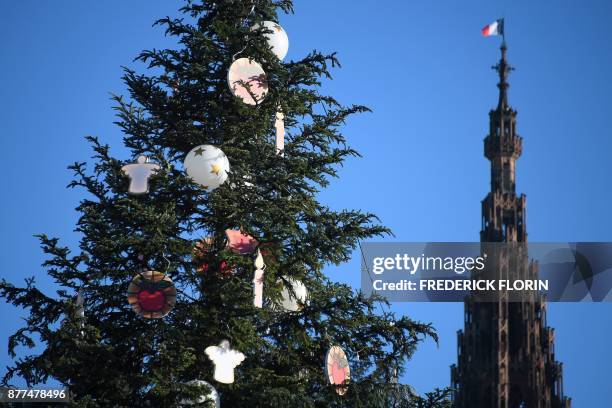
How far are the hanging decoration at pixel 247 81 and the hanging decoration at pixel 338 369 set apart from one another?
3492 millimetres

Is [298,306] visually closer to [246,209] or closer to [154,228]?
[246,209]

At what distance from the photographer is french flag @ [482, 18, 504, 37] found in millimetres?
81812

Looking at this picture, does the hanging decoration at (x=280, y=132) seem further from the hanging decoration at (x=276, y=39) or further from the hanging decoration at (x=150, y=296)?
the hanging decoration at (x=150, y=296)

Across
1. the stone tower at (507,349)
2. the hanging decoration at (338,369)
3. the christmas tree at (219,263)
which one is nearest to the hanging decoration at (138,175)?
the christmas tree at (219,263)

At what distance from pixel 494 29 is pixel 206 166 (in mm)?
74214

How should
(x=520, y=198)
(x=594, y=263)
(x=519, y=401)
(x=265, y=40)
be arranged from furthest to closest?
(x=520, y=198) < (x=519, y=401) < (x=594, y=263) < (x=265, y=40)

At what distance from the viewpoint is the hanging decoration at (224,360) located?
1160 centimetres

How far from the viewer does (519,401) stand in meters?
70.1

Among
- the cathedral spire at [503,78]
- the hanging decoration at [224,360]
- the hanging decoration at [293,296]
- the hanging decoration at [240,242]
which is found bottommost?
the hanging decoration at [224,360]

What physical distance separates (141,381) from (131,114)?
11.9 feet

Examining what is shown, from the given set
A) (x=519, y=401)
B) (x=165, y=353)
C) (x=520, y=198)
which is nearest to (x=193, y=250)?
(x=165, y=353)

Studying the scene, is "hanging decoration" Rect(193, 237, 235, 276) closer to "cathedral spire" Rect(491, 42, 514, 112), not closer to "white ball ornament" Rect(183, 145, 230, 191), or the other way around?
"white ball ornament" Rect(183, 145, 230, 191)

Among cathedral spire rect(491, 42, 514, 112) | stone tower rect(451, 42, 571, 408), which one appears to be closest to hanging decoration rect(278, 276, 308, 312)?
stone tower rect(451, 42, 571, 408)

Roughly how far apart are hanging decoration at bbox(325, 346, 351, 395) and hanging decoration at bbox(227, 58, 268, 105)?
3.49 meters
